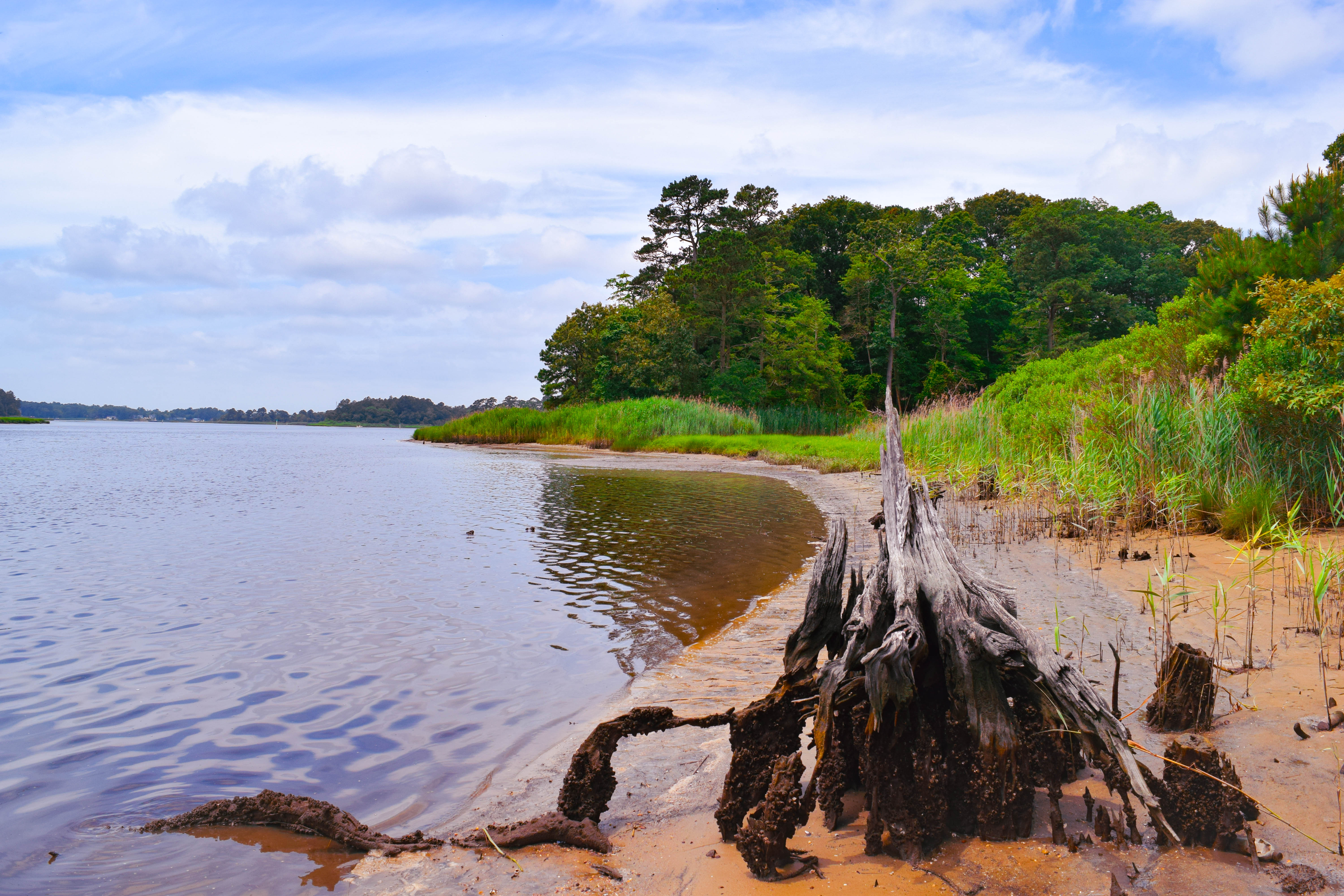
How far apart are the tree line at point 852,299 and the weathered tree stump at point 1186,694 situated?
33.1 meters

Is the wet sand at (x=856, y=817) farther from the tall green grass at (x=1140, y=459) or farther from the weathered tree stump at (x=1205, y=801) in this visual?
the tall green grass at (x=1140, y=459)

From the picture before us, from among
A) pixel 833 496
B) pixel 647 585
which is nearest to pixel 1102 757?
pixel 647 585

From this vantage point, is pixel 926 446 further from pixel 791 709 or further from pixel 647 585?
pixel 791 709

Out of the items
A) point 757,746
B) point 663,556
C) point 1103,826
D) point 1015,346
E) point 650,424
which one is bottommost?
point 663,556

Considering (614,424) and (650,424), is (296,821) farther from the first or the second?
(614,424)

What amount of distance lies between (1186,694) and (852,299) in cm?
5176

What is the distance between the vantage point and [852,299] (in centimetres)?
5234

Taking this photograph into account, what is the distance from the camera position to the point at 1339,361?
694cm

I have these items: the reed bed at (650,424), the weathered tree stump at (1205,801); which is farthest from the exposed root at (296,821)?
the reed bed at (650,424)

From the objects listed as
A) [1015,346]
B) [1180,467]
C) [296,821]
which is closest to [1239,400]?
[1180,467]

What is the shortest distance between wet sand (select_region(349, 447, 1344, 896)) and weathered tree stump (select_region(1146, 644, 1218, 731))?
3.2 inches

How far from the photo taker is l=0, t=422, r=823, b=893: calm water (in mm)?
3125

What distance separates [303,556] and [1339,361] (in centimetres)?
1150

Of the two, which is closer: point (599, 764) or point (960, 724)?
point (960, 724)
